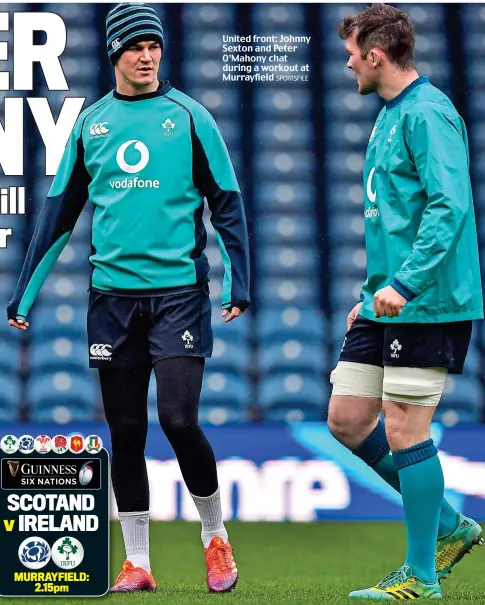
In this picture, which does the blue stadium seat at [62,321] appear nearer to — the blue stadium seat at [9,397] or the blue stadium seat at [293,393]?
the blue stadium seat at [9,397]

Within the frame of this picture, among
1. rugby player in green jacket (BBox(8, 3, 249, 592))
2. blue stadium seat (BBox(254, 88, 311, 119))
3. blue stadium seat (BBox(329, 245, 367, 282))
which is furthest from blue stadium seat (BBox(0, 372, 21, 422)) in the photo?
rugby player in green jacket (BBox(8, 3, 249, 592))

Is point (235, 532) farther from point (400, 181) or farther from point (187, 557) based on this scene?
point (400, 181)

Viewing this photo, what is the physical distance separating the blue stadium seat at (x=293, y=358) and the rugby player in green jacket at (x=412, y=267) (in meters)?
2.05

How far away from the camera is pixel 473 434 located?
5.07 m

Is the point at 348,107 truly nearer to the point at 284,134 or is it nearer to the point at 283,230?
the point at 284,134

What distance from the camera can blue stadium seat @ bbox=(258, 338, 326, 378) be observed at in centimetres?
535

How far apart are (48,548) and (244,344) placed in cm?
233

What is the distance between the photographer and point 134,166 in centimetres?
330

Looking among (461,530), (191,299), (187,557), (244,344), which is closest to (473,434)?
(244,344)

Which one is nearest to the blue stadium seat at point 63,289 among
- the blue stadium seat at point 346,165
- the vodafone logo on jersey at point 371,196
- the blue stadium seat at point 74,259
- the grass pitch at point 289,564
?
the blue stadium seat at point 74,259

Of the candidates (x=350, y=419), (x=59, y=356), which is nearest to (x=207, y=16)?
(x=59, y=356)

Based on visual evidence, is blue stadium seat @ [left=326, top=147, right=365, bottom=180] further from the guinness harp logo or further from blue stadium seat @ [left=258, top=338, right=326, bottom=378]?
the guinness harp logo

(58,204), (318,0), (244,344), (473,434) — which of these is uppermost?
(318,0)

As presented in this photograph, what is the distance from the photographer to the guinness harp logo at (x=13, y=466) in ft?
10.4
